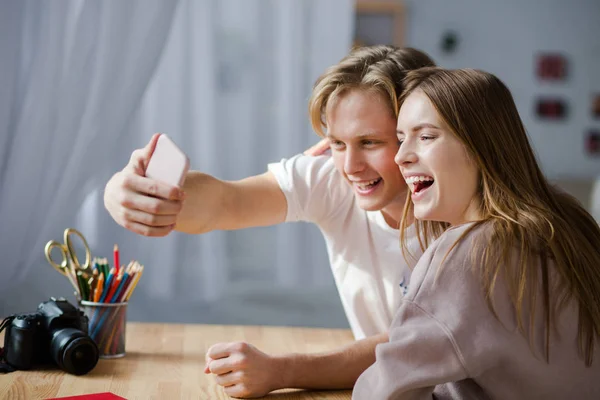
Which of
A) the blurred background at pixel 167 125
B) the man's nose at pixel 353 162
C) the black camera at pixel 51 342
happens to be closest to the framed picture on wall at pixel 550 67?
the blurred background at pixel 167 125

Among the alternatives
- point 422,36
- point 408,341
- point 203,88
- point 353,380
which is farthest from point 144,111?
point 422,36

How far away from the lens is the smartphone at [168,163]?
1.10 meters

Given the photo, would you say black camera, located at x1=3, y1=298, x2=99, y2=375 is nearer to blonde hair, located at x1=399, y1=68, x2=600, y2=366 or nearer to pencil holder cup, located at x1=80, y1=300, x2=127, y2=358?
pencil holder cup, located at x1=80, y1=300, x2=127, y2=358

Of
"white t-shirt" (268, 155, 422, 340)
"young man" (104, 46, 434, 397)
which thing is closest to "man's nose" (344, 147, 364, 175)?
"young man" (104, 46, 434, 397)

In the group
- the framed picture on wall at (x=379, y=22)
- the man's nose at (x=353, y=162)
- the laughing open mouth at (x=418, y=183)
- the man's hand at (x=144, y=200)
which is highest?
the framed picture on wall at (x=379, y=22)

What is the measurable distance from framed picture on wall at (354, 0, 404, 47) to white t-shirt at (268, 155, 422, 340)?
3.53 m

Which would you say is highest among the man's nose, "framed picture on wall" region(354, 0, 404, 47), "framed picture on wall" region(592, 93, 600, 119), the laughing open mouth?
"framed picture on wall" region(354, 0, 404, 47)

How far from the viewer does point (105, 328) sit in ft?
4.28

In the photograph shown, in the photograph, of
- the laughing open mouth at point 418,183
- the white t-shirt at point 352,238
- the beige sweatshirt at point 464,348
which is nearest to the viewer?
the beige sweatshirt at point 464,348

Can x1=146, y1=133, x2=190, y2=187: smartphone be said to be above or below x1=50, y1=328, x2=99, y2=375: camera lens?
above

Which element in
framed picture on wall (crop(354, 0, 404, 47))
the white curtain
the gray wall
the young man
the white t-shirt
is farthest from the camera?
the gray wall

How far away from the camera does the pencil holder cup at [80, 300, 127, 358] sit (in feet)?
4.26

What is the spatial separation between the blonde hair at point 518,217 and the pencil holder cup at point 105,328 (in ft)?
2.15

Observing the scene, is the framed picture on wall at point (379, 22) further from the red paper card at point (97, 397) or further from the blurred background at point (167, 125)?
the red paper card at point (97, 397)
